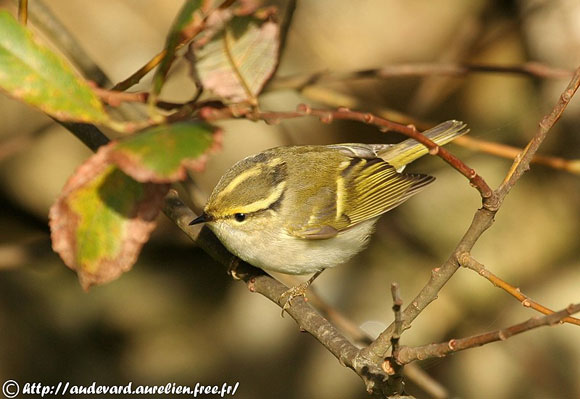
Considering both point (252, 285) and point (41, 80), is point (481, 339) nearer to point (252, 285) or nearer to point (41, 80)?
point (41, 80)

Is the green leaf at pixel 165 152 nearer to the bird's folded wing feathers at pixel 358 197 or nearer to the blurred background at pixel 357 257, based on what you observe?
the bird's folded wing feathers at pixel 358 197

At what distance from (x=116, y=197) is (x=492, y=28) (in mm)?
3784

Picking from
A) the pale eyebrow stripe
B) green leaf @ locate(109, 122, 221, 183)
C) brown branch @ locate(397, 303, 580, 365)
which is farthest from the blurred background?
green leaf @ locate(109, 122, 221, 183)

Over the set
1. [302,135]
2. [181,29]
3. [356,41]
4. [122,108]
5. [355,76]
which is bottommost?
[181,29]

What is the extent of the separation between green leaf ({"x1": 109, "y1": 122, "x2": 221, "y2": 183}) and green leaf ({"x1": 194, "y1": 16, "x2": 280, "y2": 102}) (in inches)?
11.9

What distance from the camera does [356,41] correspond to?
4473mm

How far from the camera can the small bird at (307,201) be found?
8.52ft

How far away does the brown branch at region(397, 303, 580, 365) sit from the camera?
45.9 inches

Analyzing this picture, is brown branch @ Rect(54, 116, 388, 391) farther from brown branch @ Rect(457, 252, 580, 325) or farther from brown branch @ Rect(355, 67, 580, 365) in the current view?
brown branch @ Rect(457, 252, 580, 325)

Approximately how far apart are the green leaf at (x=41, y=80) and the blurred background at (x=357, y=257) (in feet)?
6.15

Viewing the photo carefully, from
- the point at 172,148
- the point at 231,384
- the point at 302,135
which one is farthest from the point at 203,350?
the point at 172,148

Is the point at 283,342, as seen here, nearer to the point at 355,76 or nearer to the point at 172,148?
the point at 355,76

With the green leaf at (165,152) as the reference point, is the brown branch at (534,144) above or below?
above

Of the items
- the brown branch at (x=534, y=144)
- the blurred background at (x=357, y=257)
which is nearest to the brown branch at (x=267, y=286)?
the brown branch at (x=534, y=144)
